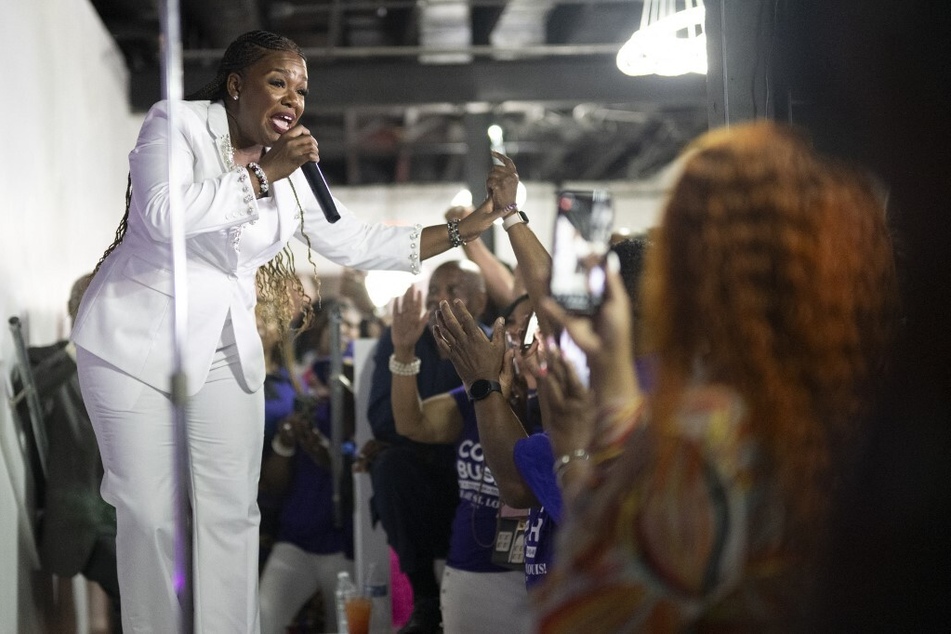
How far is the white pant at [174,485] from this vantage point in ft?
6.49

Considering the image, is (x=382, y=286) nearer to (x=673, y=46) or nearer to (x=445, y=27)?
(x=445, y=27)

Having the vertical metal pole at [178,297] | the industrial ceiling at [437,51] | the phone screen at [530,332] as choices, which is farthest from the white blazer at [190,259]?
the industrial ceiling at [437,51]

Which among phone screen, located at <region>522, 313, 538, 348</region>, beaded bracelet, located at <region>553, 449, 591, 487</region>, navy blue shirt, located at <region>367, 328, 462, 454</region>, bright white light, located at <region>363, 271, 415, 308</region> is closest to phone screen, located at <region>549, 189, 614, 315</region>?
beaded bracelet, located at <region>553, 449, 591, 487</region>

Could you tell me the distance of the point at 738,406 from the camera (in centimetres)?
115

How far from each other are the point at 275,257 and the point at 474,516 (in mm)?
828

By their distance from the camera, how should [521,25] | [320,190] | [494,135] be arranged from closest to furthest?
[320,190] < [494,135] < [521,25]

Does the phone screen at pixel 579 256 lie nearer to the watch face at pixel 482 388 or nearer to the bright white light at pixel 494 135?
the watch face at pixel 482 388

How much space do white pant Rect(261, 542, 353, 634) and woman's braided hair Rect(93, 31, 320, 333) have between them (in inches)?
54.6

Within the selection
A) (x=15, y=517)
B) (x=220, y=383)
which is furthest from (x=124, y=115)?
(x=220, y=383)

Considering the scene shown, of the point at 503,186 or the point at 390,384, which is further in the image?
the point at 390,384

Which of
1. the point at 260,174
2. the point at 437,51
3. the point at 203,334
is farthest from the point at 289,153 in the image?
the point at 437,51

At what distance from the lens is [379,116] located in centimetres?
969

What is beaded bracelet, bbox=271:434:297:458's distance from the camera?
3.75m

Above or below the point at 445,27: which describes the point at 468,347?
below
